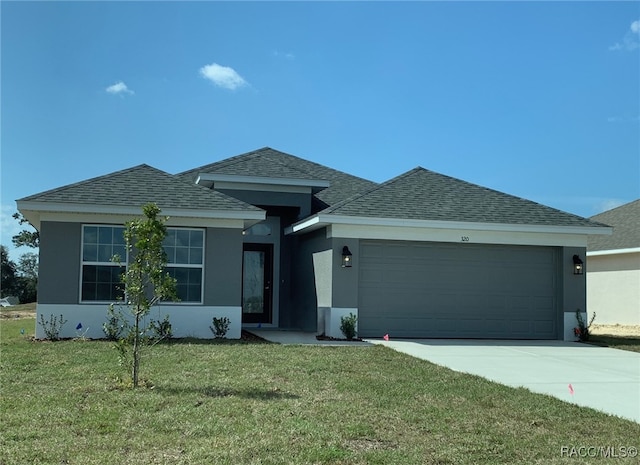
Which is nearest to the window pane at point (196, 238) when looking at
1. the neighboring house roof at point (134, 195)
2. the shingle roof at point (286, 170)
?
the neighboring house roof at point (134, 195)

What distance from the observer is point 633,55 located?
14578 mm

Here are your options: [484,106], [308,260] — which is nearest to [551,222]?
[484,106]

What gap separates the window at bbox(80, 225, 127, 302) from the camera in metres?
13.0

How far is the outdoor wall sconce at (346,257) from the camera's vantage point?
541 inches

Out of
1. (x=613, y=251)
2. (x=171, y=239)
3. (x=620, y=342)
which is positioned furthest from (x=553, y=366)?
(x=613, y=251)

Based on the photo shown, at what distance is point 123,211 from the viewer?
41.9 ft

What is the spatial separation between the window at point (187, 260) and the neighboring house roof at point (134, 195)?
69cm

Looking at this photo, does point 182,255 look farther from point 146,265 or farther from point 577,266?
point 577,266

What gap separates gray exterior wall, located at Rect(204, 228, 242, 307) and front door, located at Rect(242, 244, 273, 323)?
356 centimetres

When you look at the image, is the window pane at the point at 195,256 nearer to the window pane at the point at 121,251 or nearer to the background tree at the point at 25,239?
the window pane at the point at 121,251

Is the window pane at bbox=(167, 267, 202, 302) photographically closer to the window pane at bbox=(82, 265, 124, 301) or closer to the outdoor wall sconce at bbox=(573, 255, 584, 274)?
the window pane at bbox=(82, 265, 124, 301)

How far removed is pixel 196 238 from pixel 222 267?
0.87 metres

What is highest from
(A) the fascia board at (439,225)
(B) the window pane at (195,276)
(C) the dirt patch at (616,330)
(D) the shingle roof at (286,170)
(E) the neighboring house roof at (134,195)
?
(D) the shingle roof at (286,170)

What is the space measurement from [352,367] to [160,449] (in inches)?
178
